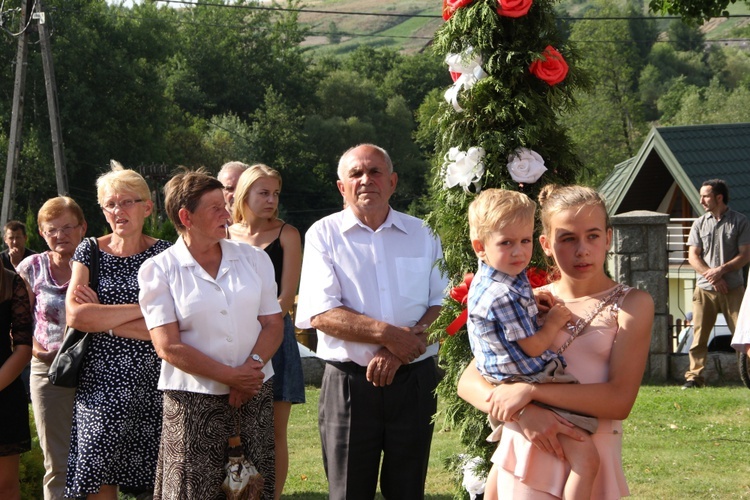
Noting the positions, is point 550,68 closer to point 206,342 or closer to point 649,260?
point 206,342

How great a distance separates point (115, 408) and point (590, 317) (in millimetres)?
2727

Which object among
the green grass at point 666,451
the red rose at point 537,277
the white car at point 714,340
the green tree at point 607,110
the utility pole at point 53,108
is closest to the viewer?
the red rose at point 537,277

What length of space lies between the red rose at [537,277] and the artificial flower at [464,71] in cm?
87

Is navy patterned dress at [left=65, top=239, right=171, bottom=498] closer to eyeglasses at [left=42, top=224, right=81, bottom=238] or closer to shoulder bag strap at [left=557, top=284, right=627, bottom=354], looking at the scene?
eyeglasses at [left=42, top=224, right=81, bottom=238]

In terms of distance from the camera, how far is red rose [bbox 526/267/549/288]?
14.4ft

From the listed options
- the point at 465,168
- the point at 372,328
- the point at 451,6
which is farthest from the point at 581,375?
the point at 451,6

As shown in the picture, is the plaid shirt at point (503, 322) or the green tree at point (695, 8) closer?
the plaid shirt at point (503, 322)

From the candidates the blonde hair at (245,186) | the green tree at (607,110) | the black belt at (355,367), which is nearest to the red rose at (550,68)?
the black belt at (355,367)

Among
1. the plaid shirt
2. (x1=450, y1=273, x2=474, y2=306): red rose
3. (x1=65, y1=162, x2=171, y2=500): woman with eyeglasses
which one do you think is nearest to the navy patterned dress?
(x1=65, y1=162, x2=171, y2=500): woman with eyeglasses

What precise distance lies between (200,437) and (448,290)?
140cm

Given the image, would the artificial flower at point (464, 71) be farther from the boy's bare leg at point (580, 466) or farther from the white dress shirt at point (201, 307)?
the boy's bare leg at point (580, 466)

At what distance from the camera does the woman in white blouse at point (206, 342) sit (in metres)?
4.62

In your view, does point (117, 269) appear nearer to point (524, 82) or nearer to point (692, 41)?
point (524, 82)

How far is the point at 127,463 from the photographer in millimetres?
5223
